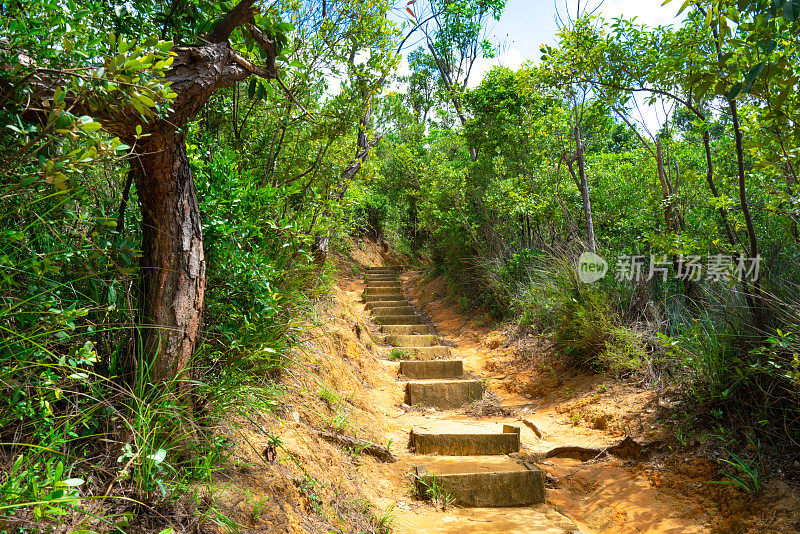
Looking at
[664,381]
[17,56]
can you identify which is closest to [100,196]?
[17,56]

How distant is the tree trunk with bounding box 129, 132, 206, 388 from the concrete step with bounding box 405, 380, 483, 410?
13.4ft

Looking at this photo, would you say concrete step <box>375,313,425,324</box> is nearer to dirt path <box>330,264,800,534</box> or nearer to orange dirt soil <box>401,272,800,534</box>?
orange dirt soil <box>401,272,800,534</box>

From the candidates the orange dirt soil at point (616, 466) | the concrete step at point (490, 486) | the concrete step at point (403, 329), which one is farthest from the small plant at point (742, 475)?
the concrete step at point (403, 329)

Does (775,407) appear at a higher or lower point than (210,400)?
lower

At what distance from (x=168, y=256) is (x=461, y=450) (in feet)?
11.1

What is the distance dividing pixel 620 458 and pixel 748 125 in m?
3.13

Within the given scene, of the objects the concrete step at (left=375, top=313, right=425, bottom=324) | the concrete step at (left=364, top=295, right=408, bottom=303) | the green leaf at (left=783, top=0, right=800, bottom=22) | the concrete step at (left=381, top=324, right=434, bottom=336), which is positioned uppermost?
the green leaf at (left=783, top=0, right=800, bottom=22)

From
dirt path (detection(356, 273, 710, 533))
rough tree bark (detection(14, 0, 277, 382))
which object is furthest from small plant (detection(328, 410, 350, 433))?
rough tree bark (detection(14, 0, 277, 382))

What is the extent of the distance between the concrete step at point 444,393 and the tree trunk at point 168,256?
13.4 ft

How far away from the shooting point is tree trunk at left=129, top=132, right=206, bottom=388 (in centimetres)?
233

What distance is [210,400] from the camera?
2.45m

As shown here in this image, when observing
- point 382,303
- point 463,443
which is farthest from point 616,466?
point 382,303

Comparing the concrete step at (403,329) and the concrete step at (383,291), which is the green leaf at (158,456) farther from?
the concrete step at (383,291)

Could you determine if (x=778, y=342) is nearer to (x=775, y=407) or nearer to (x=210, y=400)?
(x=775, y=407)
